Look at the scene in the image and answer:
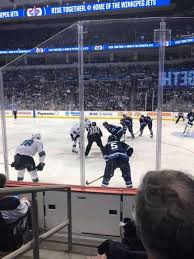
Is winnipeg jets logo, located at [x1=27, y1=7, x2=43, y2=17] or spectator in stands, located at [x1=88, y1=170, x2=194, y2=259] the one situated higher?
winnipeg jets logo, located at [x1=27, y1=7, x2=43, y2=17]

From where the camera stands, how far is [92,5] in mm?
21328

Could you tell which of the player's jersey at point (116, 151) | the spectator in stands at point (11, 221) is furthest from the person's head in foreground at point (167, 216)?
the player's jersey at point (116, 151)

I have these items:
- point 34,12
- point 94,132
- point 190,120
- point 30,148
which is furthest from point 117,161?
point 34,12

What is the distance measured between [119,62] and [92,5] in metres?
13.0

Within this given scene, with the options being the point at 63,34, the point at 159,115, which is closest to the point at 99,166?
the point at 159,115

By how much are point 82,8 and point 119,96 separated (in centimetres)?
1446

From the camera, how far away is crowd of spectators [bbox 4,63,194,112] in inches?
253

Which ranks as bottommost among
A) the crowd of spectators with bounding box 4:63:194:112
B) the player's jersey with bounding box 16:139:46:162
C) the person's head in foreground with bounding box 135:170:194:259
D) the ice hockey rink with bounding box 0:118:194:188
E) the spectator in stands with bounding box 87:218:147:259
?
the ice hockey rink with bounding box 0:118:194:188

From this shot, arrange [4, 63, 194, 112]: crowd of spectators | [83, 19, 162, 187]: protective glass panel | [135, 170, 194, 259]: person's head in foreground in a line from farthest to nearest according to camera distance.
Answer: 1. [4, 63, 194, 112]: crowd of spectators
2. [83, 19, 162, 187]: protective glass panel
3. [135, 170, 194, 259]: person's head in foreground

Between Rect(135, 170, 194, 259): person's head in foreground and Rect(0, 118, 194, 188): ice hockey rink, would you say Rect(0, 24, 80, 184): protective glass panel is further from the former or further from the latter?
Rect(135, 170, 194, 259): person's head in foreground

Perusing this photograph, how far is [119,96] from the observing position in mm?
9047

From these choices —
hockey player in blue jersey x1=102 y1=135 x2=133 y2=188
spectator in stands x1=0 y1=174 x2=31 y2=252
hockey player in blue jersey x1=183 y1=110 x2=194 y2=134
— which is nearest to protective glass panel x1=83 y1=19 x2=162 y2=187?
hockey player in blue jersey x1=102 y1=135 x2=133 y2=188

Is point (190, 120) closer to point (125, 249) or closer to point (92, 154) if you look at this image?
point (92, 154)

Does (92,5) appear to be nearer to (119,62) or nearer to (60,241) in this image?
(119,62)
